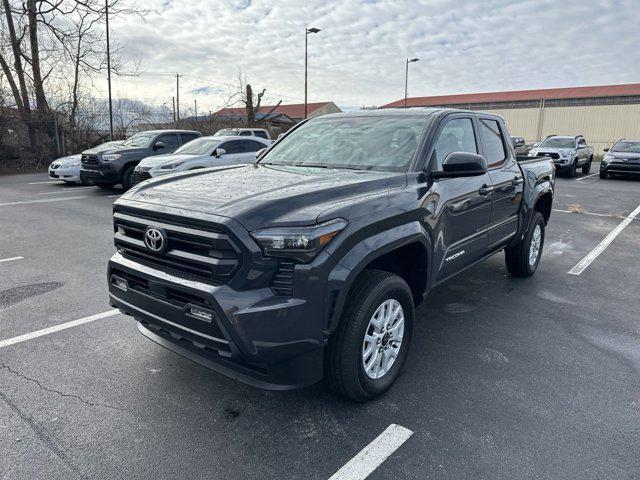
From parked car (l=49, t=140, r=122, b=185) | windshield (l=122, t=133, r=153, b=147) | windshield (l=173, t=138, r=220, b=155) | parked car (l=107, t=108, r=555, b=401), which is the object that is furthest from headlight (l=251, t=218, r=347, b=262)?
parked car (l=49, t=140, r=122, b=185)

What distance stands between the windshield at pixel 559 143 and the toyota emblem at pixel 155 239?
2096 centimetres

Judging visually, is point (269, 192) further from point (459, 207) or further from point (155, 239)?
point (459, 207)

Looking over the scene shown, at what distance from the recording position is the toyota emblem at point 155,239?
2.76 metres

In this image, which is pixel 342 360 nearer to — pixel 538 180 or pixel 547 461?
pixel 547 461

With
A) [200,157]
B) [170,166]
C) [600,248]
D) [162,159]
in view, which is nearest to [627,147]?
[600,248]

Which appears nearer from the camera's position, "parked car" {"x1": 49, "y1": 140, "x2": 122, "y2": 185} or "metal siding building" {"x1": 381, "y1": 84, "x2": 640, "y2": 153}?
"parked car" {"x1": 49, "y1": 140, "x2": 122, "y2": 185}

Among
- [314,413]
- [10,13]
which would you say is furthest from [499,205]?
[10,13]

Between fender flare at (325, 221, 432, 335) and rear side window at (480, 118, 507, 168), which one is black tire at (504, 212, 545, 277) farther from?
fender flare at (325, 221, 432, 335)

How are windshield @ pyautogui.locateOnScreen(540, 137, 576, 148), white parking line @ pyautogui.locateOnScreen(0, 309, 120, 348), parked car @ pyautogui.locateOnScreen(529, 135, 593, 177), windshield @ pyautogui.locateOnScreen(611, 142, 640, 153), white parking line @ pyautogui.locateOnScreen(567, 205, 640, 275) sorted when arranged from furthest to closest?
windshield @ pyautogui.locateOnScreen(540, 137, 576, 148)
parked car @ pyautogui.locateOnScreen(529, 135, 593, 177)
windshield @ pyautogui.locateOnScreen(611, 142, 640, 153)
white parking line @ pyautogui.locateOnScreen(567, 205, 640, 275)
white parking line @ pyautogui.locateOnScreen(0, 309, 120, 348)

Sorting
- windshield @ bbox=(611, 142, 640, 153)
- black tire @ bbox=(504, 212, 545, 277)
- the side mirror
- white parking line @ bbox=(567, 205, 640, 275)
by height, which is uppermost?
windshield @ bbox=(611, 142, 640, 153)

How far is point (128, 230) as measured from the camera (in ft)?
10.2

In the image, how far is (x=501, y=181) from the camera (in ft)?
15.0

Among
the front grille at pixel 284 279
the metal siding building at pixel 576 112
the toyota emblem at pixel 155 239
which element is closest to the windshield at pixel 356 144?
the front grille at pixel 284 279

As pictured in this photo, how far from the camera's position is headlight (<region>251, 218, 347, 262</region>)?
2.47 meters
